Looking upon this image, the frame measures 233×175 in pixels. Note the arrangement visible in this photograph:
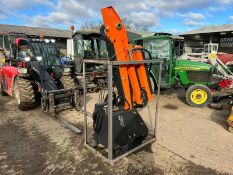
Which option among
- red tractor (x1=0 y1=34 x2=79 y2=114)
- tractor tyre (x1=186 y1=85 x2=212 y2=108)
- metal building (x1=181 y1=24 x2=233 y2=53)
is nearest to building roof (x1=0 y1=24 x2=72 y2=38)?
metal building (x1=181 y1=24 x2=233 y2=53)

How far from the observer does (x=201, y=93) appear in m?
6.52

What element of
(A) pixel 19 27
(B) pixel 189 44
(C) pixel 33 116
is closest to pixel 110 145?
(C) pixel 33 116

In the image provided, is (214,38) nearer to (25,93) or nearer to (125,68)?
(25,93)

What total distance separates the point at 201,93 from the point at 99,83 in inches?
157

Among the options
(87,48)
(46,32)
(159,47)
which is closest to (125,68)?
(159,47)

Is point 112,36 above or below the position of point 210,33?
below

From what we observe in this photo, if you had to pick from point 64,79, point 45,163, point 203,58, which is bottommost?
point 45,163

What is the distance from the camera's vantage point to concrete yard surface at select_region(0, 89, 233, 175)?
3.19 metres

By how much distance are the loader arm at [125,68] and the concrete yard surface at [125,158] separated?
997mm

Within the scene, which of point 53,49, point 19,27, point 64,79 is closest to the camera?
point 64,79

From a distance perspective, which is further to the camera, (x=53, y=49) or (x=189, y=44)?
(x=189, y=44)

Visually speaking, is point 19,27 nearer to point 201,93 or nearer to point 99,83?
point 99,83

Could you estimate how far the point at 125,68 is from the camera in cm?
334

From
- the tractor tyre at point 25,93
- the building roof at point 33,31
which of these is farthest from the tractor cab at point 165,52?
the building roof at point 33,31
